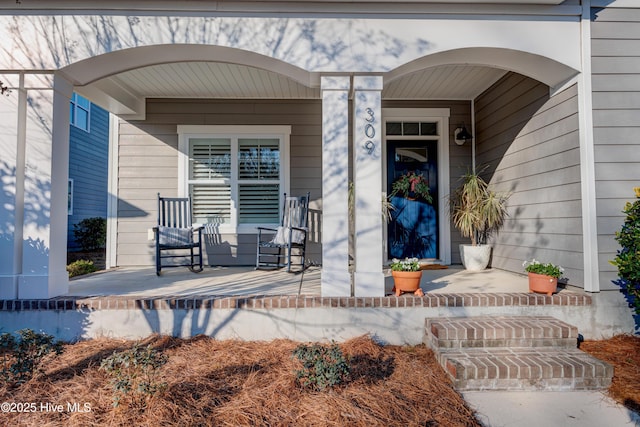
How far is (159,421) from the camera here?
5.90 feet

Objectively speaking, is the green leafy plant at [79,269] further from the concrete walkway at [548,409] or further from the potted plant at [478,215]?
the potted plant at [478,215]

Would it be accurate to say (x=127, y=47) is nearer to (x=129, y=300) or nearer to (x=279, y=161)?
(x=129, y=300)

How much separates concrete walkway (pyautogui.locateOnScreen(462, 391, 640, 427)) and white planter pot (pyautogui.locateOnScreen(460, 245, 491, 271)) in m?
2.24

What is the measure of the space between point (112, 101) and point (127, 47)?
5.83 feet

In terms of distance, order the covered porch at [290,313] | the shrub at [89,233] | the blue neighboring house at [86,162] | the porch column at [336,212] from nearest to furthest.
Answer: the covered porch at [290,313], the porch column at [336,212], the shrub at [89,233], the blue neighboring house at [86,162]

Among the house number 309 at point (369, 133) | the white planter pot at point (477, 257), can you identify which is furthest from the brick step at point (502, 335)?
the white planter pot at point (477, 257)

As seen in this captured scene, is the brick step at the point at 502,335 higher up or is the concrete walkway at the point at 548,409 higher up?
the brick step at the point at 502,335

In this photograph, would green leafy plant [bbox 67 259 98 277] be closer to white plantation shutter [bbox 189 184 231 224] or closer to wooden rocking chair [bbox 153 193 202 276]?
wooden rocking chair [bbox 153 193 202 276]

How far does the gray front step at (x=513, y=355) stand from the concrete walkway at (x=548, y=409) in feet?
0.18

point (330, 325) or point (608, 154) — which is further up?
point (608, 154)

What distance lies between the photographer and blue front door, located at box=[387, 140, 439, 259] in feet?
16.7

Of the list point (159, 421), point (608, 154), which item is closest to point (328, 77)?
point (608, 154)

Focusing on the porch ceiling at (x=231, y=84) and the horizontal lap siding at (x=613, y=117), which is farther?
the porch ceiling at (x=231, y=84)

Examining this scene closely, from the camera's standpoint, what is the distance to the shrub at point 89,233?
28.4 ft
